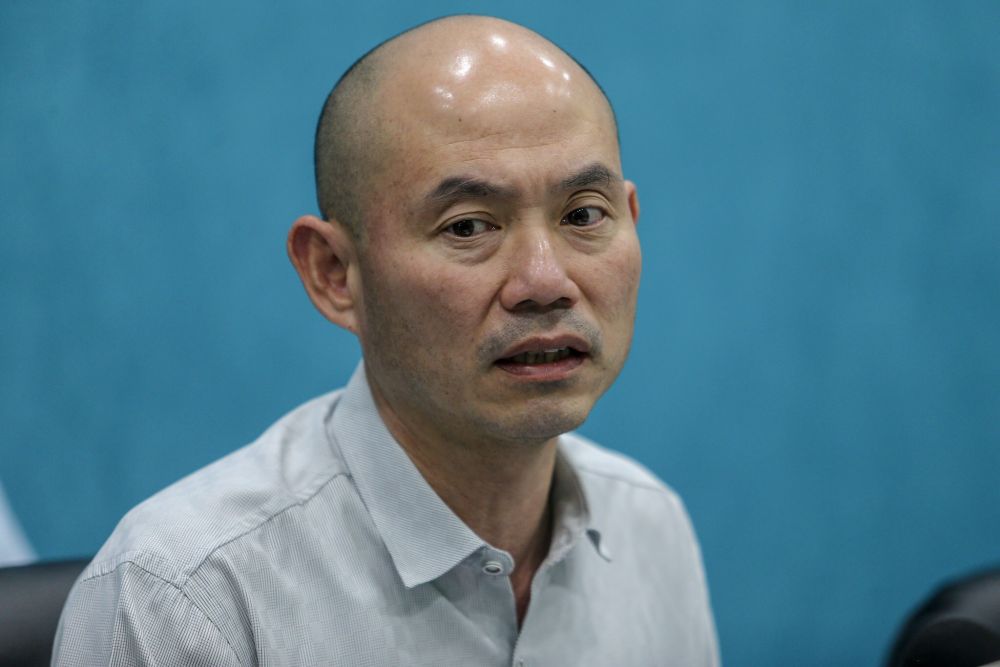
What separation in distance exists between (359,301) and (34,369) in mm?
752

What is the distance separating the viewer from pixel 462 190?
109 centimetres

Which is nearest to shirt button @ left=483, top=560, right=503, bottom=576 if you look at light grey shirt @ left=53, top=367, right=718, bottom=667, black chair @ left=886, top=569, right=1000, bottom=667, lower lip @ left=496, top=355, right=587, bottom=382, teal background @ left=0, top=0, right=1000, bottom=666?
light grey shirt @ left=53, top=367, right=718, bottom=667

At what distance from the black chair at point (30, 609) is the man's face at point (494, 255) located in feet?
1.42

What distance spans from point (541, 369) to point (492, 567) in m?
0.24

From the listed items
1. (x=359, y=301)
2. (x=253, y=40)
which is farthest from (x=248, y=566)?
(x=253, y=40)

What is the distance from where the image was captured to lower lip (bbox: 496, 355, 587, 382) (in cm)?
109

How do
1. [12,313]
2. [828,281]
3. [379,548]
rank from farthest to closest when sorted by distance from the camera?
1. [828,281]
2. [12,313]
3. [379,548]

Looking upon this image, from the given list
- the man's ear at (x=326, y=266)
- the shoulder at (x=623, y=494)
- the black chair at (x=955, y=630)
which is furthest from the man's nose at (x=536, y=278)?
the black chair at (x=955, y=630)

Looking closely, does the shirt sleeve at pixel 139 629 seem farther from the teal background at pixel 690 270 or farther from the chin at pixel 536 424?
the teal background at pixel 690 270

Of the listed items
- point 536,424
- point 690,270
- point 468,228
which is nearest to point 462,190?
point 468,228

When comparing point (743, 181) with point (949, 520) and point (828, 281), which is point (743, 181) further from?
point (949, 520)

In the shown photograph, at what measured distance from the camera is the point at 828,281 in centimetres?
223

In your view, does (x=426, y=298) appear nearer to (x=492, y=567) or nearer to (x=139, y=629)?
(x=492, y=567)

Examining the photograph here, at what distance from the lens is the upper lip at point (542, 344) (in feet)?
3.54
